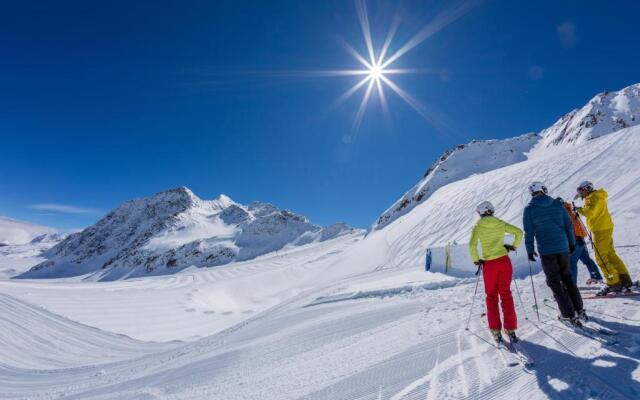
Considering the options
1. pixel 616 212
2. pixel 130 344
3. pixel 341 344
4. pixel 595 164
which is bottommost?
pixel 130 344

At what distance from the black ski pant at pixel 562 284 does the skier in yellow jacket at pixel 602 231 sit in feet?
5.52

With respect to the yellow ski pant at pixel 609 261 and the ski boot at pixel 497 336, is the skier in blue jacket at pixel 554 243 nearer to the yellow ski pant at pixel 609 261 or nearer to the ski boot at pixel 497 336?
the ski boot at pixel 497 336

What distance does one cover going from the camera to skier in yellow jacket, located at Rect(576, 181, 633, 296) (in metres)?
5.71

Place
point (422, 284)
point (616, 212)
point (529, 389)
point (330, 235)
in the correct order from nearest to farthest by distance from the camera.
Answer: point (529, 389) < point (422, 284) < point (616, 212) < point (330, 235)

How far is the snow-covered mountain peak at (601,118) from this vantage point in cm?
7700

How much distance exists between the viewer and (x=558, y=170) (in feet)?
60.5

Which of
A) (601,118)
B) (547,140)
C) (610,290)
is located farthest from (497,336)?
(547,140)

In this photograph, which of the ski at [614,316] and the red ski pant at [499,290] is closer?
the red ski pant at [499,290]

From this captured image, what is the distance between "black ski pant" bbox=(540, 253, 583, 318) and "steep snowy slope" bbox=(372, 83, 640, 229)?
2288 inches

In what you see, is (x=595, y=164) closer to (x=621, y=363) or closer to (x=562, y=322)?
(x=562, y=322)

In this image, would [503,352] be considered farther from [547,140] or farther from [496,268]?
[547,140]

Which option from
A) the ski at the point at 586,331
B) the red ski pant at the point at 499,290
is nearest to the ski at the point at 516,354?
the red ski pant at the point at 499,290

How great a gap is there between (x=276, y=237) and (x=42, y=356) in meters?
150

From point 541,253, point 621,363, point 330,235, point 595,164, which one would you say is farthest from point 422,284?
point 330,235
